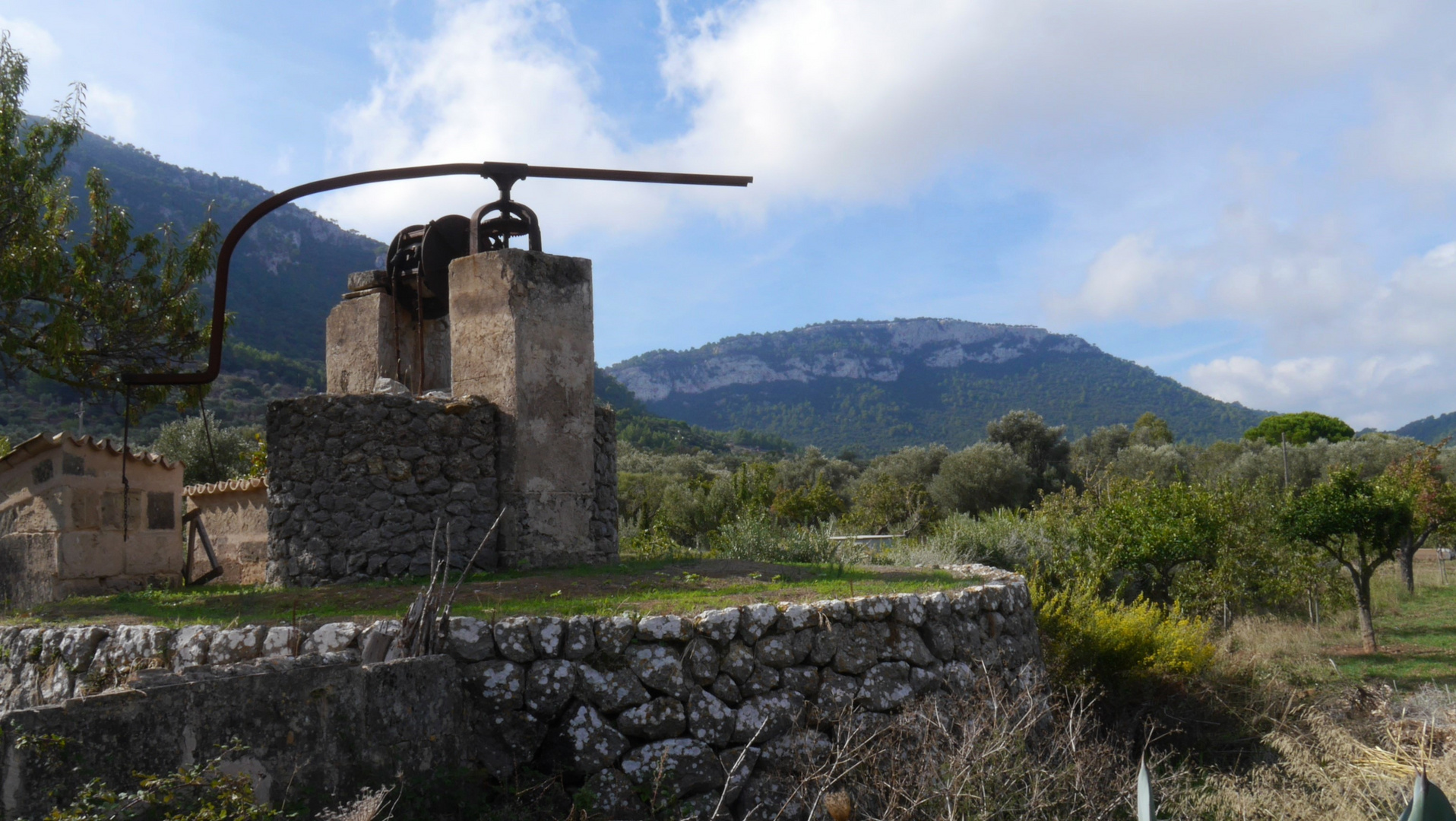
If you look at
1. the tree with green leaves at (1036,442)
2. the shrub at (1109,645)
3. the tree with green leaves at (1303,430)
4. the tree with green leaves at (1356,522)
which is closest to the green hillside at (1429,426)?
the tree with green leaves at (1303,430)

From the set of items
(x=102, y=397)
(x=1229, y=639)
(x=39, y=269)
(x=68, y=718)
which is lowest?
(x=1229, y=639)

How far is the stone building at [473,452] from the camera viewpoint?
8.84m

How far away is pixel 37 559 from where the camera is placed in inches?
345

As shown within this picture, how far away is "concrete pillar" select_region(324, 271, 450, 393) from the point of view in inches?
428

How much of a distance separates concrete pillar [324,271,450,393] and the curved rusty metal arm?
1.92 meters

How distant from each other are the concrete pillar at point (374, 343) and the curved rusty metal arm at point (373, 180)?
192 centimetres

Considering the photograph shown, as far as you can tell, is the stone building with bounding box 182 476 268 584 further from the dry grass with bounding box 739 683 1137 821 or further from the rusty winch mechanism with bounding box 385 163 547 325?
the dry grass with bounding box 739 683 1137 821

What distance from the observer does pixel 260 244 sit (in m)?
65.6

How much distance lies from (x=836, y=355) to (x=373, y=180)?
382ft

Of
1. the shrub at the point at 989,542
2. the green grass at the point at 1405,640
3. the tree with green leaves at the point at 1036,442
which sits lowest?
the green grass at the point at 1405,640

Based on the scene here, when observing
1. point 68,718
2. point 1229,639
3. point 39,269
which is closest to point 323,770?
point 68,718

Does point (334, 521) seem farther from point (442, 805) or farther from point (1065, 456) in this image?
point (1065, 456)

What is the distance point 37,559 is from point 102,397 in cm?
370

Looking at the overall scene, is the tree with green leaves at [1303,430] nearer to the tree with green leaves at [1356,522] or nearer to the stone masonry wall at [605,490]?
the tree with green leaves at [1356,522]
